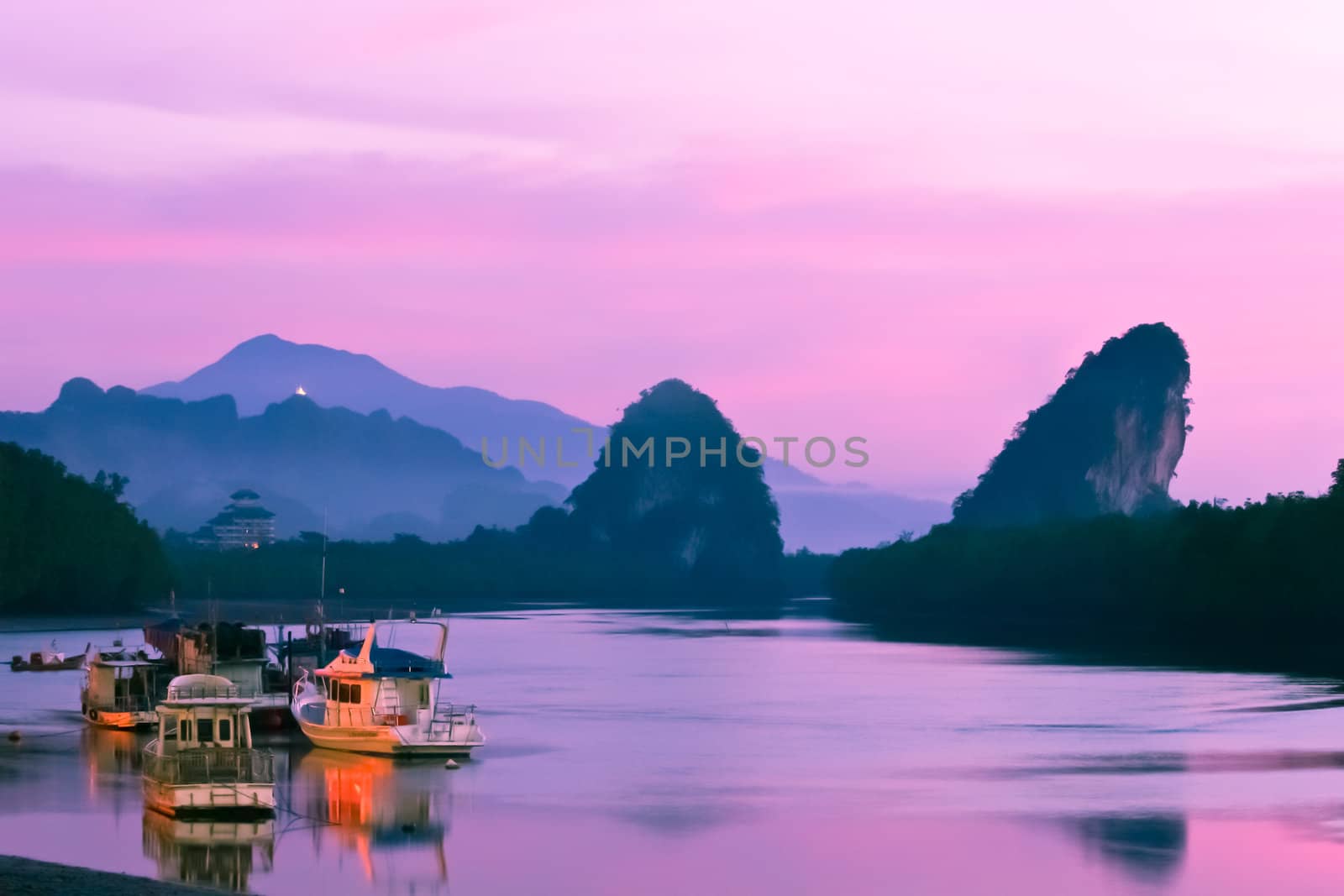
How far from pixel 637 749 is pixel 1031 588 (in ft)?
451

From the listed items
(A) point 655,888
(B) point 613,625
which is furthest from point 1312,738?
(B) point 613,625

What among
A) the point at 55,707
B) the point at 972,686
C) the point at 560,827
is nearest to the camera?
the point at 560,827

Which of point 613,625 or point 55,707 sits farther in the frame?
point 613,625

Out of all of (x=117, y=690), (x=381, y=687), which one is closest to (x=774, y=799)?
(x=381, y=687)

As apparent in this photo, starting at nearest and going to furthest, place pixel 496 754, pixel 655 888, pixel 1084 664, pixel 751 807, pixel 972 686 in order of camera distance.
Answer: pixel 655 888 → pixel 751 807 → pixel 496 754 → pixel 972 686 → pixel 1084 664

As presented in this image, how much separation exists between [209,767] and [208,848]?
4.00 m

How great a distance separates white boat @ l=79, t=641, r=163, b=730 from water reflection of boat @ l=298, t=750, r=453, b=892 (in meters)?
11.1

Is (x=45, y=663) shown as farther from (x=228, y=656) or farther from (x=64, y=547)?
(x=64, y=547)

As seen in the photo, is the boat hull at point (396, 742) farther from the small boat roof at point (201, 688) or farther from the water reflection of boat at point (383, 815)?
the small boat roof at point (201, 688)

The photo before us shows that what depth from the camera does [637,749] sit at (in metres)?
59.8

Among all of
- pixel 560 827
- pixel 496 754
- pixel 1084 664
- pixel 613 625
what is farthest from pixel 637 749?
pixel 613 625

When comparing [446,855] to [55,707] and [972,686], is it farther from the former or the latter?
Answer: [972,686]

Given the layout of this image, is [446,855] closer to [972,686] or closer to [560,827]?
[560,827]

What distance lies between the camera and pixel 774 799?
4778 cm
